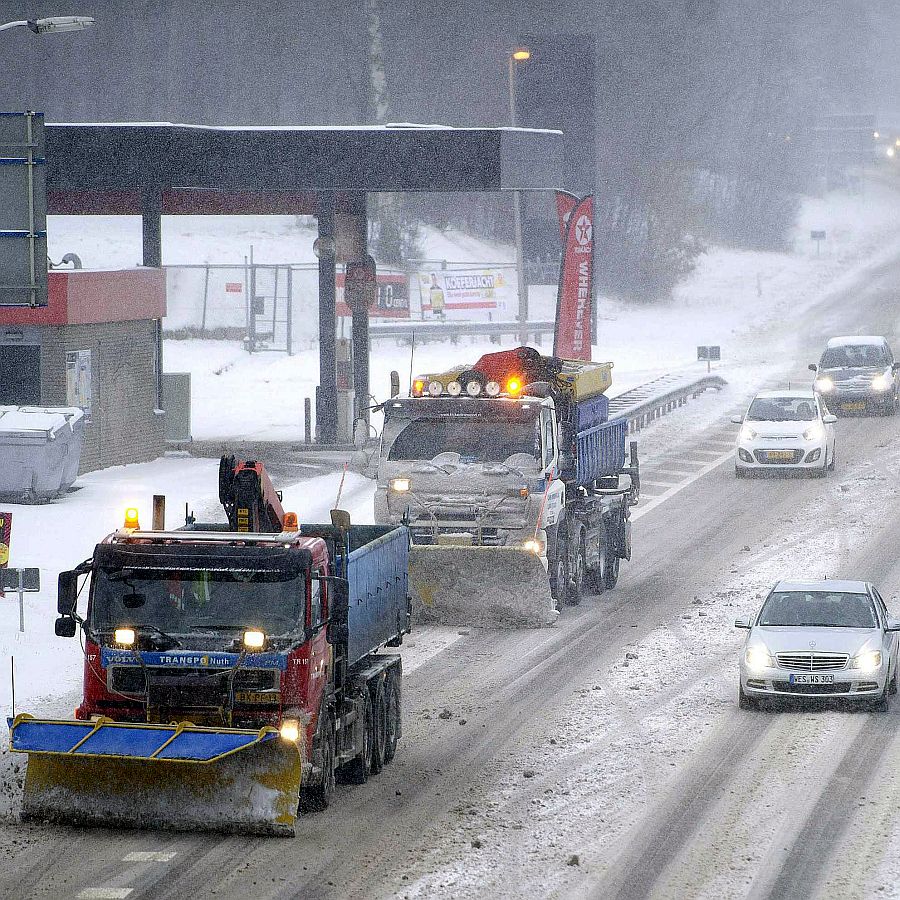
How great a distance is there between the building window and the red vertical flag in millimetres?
10752

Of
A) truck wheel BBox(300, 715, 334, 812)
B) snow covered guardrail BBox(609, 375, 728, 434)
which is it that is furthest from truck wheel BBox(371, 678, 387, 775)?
snow covered guardrail BBox(609, 375, 728, 434)

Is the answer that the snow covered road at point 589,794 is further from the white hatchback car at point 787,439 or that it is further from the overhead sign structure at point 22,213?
the white hatchback car at point 787,439

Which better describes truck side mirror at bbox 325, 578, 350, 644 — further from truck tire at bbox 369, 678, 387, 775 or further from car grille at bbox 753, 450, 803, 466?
car grille at bbox 753, 450, 803, 466

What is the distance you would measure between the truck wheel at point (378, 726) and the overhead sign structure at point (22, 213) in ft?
22.8

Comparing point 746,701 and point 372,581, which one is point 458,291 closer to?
point 746,701

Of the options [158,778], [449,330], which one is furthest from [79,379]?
[449,330]

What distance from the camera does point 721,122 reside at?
351ft

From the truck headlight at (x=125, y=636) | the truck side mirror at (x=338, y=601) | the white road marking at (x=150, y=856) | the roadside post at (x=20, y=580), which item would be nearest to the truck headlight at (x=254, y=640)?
the truck side mirror at (x=338, y=601)

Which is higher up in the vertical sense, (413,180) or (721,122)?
(721,122)

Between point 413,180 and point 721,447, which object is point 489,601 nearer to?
point 413,180

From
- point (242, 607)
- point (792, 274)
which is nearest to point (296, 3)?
point (792, 274)

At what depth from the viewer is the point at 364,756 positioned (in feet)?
47.9

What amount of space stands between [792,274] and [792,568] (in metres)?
58.5

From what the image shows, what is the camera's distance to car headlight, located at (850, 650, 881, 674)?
17.1 meters
